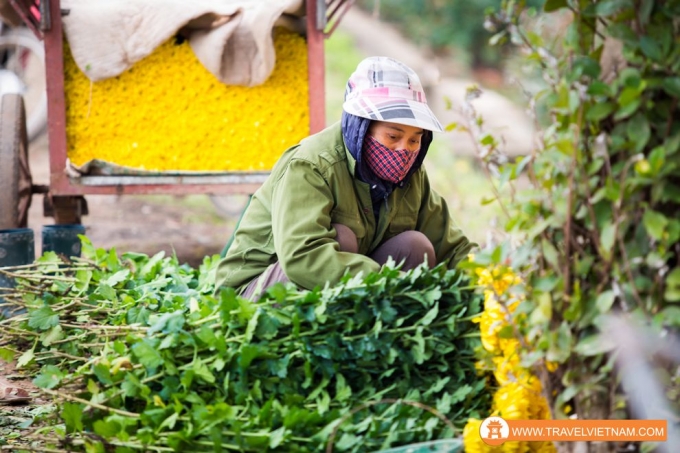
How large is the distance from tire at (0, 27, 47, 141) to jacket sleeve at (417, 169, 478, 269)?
649 cm

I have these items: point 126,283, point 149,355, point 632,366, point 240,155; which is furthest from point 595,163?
point 240,155

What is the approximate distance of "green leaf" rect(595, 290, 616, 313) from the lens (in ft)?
5.13

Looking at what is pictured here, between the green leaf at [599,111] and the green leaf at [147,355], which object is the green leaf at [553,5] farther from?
the green leaf at [147,355]

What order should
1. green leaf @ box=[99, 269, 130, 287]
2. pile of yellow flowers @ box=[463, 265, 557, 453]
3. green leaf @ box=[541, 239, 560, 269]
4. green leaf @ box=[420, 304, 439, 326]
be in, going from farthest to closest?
green leaf @ box=[99, 269, 130, 287], green leaf @ box=[420, 304, 439, 326], pile of yellow flowers @ box=[463, 265, 557, 453], green leaf @ box=[541, 239, 560, 269]

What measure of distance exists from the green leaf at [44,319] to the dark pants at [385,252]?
0.72 metres

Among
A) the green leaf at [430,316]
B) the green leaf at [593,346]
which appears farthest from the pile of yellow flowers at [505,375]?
the green leaf at [593,346]

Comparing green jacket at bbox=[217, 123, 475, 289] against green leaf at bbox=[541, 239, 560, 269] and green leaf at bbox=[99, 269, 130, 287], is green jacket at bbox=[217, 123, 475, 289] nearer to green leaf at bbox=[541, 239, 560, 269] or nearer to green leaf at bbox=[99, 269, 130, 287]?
green leaf at bbox=[99, 269, 130, 287]

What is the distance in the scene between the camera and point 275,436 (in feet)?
6.38

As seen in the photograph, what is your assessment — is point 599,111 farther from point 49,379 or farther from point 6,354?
point 6,354

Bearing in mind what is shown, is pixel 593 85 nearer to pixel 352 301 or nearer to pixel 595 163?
pixel 595 163

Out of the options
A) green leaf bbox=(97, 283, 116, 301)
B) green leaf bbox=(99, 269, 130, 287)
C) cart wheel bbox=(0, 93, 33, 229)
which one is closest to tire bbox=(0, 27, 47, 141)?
cart wheel bbox=(0, 93, 33, 229)

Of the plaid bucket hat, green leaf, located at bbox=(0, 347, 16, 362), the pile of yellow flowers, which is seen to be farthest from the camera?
green leaf, located at bbox=(0, 347, 16, 362)

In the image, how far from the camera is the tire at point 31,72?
27.8 ft

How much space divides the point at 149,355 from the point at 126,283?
41.0 inches
